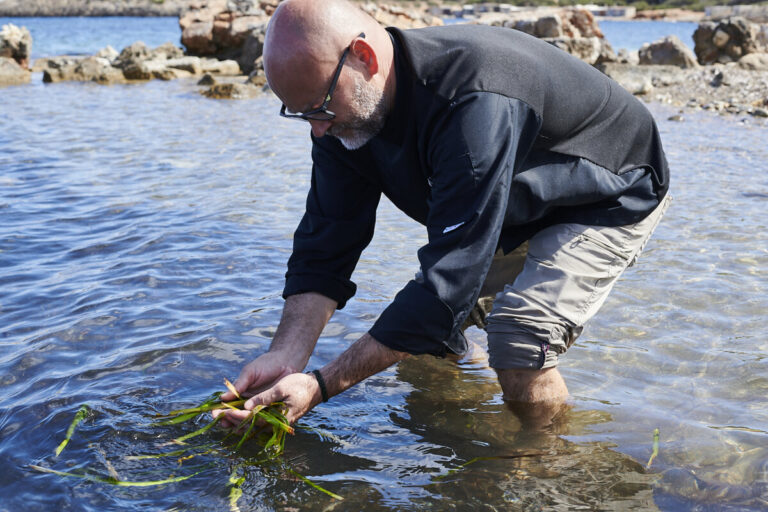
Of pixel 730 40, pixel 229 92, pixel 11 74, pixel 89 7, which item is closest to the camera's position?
pixel 229 92

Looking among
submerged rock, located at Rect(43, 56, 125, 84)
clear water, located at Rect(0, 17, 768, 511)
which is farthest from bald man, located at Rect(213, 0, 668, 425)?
submerged rock, located at Rect(43, 56, 125, 84)

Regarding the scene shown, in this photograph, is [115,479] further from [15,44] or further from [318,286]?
[15,44]

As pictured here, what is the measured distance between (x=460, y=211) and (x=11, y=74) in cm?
2023

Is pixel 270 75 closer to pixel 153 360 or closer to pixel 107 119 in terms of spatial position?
pixel 153 360

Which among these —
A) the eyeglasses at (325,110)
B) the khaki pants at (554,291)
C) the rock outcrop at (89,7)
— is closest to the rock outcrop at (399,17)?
the khaki pants at (554,291)

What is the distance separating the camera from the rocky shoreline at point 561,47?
16719 millimetres

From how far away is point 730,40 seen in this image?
2012cm

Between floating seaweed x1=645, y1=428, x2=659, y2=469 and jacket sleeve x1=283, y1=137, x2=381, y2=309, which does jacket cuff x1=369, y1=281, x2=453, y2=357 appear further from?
floating seaweed x1=645, y1=428, x2=659, y2=469

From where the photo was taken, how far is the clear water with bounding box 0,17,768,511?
10.5 ft

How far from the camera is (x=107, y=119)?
44.7ft

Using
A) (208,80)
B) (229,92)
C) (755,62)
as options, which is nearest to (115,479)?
(229,92)

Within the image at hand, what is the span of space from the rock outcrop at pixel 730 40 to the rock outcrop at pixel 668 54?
37.7 inches

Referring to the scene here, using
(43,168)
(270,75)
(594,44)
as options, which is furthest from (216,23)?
(270,75)

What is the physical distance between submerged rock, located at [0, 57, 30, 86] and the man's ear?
1967cm
